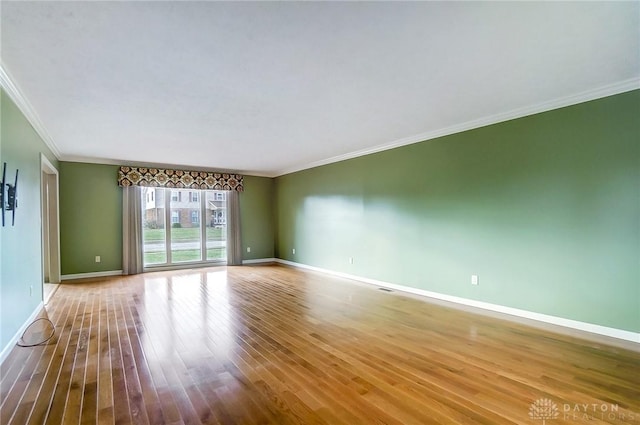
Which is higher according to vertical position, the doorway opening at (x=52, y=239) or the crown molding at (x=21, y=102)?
the crown molding at (x=21, y=102)

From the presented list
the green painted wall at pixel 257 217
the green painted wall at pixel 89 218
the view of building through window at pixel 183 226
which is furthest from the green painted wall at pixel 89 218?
the green painted wall at pixel 257 217

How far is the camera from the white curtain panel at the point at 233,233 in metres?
7.89

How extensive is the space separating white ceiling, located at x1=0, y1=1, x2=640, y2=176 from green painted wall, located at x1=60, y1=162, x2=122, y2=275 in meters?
2.25

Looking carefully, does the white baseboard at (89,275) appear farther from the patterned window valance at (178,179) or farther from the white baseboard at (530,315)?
the white baseboard at (530,315)

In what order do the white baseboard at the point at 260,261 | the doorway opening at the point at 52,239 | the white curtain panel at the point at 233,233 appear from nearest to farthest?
the doorway opening at the point at 52,239, the white curtain panel at the point at 233,233, the white baseboard at the point at 260,261

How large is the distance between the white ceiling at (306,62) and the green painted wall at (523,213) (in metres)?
0.37

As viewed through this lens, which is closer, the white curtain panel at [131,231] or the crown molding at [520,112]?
the crown molding at [520,112]

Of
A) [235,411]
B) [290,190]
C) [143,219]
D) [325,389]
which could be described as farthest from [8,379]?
[290,190]

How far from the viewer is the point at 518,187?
3682mm

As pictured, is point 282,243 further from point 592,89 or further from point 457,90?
point 592,89

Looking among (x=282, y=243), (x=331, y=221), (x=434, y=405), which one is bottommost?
(x=434, y=405)

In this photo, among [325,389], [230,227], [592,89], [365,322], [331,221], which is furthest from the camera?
[230,227]

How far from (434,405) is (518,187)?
2.83 meters

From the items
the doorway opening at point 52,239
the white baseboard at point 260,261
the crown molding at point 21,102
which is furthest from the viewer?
the white baseboard at point 260,261
